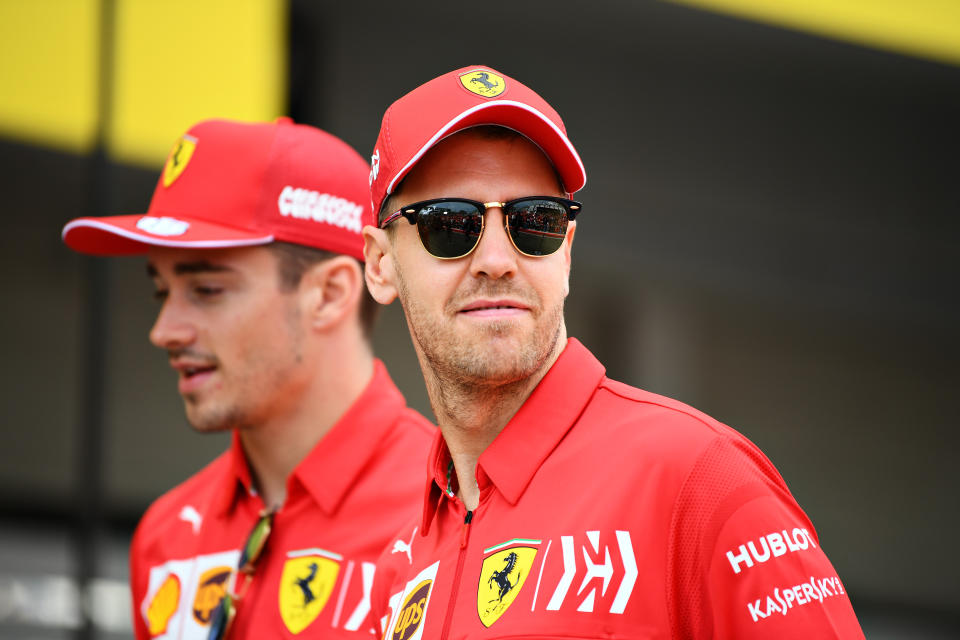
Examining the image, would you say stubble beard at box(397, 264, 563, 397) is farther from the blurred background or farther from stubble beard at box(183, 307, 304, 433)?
the blurred background

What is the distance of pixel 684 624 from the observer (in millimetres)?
1577

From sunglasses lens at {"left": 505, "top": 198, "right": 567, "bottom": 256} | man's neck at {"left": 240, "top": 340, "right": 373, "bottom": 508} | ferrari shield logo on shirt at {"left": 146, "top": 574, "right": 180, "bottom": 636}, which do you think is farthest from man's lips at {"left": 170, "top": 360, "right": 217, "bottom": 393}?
sunglasses lens at {"left": 505, "top": 198, "right": 567, "bottom": 256}

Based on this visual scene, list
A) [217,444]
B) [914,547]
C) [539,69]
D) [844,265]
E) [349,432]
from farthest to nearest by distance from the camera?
[914,547], [844,265], [217,444], [539,69], [349,432]

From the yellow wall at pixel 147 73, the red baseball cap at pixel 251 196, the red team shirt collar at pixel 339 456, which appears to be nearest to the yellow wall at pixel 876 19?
the yellow wall at pixel 147 73

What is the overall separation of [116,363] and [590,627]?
5863mm

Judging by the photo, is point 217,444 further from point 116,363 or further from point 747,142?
point 747,142

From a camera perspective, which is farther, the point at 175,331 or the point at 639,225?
the point at 639,225

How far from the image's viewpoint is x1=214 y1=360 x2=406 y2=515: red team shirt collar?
272 centimetres

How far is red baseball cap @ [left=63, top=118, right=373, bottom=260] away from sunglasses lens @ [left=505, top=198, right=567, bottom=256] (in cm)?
112

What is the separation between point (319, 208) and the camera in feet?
9.69

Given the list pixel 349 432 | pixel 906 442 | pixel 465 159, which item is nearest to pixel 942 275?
pixel 906 442

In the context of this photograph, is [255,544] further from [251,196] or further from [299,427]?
[251,196]

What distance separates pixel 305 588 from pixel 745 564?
132 centimetres

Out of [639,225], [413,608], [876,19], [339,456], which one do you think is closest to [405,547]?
[413,608]
